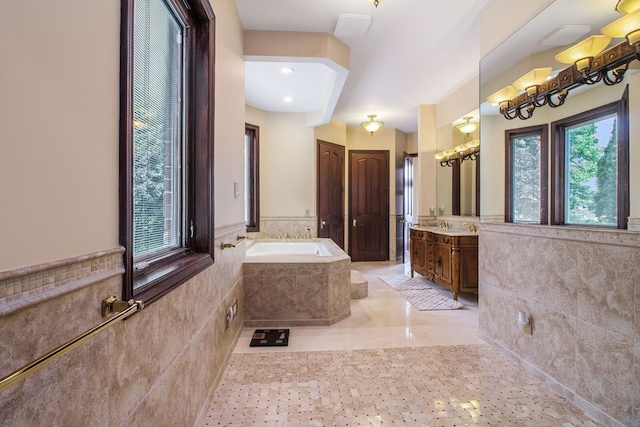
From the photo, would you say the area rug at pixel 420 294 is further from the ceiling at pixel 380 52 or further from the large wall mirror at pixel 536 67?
the ceiling at pixel 380 52

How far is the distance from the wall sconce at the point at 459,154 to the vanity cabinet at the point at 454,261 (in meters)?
1.11

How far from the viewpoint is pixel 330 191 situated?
529cm

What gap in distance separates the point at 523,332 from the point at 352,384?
1196 millimetres

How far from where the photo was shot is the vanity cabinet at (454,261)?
132 inches

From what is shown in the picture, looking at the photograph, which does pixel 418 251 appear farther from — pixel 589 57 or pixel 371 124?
pixel 589 57

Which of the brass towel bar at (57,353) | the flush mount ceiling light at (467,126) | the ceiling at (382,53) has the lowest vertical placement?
the brass towel bar at (57,353)

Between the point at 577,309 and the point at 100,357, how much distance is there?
213cm

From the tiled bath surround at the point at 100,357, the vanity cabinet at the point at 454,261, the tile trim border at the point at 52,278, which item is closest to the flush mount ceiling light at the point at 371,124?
the vanity cabinet at the point at 454,261

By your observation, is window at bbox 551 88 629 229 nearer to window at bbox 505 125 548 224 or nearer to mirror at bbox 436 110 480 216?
window at bbox 505 125 548 224

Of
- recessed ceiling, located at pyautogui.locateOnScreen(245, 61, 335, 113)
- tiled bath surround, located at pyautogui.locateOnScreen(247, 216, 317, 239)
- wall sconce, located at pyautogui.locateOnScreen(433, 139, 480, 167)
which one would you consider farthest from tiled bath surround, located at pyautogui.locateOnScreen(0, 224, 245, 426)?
wall sconce, located at pyautogui.locateOnScreen(433, 139, 480, 167)

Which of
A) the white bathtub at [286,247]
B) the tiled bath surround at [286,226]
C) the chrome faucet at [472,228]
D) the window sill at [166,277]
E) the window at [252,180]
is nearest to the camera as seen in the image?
the window sill at [166,277]

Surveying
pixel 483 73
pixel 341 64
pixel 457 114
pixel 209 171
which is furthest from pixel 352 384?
→ pixel 457 114

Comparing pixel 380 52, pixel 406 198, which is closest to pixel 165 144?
pixel 380 52

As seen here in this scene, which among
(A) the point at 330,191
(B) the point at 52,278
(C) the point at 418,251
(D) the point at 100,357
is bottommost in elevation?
(C) the point at 418,251
